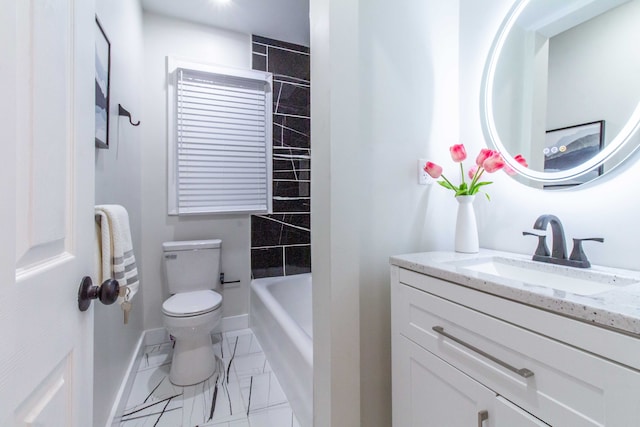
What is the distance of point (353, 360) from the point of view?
109 cm

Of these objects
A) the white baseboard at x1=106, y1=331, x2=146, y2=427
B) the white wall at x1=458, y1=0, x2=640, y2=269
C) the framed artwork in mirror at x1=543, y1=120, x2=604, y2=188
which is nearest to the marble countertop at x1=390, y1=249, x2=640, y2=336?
the white wall at x1=458, y1=0, x2=640, y2=269

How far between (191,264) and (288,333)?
42.4 inches

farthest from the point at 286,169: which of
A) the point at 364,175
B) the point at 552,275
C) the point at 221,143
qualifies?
the point at 552,275

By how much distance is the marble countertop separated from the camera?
0.50 m

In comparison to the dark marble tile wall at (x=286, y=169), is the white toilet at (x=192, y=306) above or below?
below

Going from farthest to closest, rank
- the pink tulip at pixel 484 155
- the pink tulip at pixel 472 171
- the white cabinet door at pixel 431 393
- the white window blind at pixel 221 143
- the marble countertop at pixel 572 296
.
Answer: the white window blind at pixel 221 143, the pink tulip at pixel 472 171, the pink tulip at pixel 484 155, the white cabinet door at pixel 431 393, the marble countertop at pixel 572 296

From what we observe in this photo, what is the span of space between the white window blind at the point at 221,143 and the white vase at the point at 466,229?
5.87ft

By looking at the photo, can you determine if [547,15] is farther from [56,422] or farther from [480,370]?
[56,422]

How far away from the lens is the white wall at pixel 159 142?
2279 millimetres

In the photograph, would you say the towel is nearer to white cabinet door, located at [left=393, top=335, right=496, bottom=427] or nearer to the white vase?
white cabinet door, located at [left=393, top=335, right=496, bottom=427]

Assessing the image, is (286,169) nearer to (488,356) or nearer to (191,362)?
(191,362)

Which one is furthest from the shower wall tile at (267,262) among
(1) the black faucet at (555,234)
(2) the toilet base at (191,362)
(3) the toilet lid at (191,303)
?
(1) the black faucet at (555,234)

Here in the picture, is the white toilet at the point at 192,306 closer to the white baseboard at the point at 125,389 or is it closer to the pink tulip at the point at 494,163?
the white baseboard at the point at 125,389

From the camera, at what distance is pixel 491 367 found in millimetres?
698
